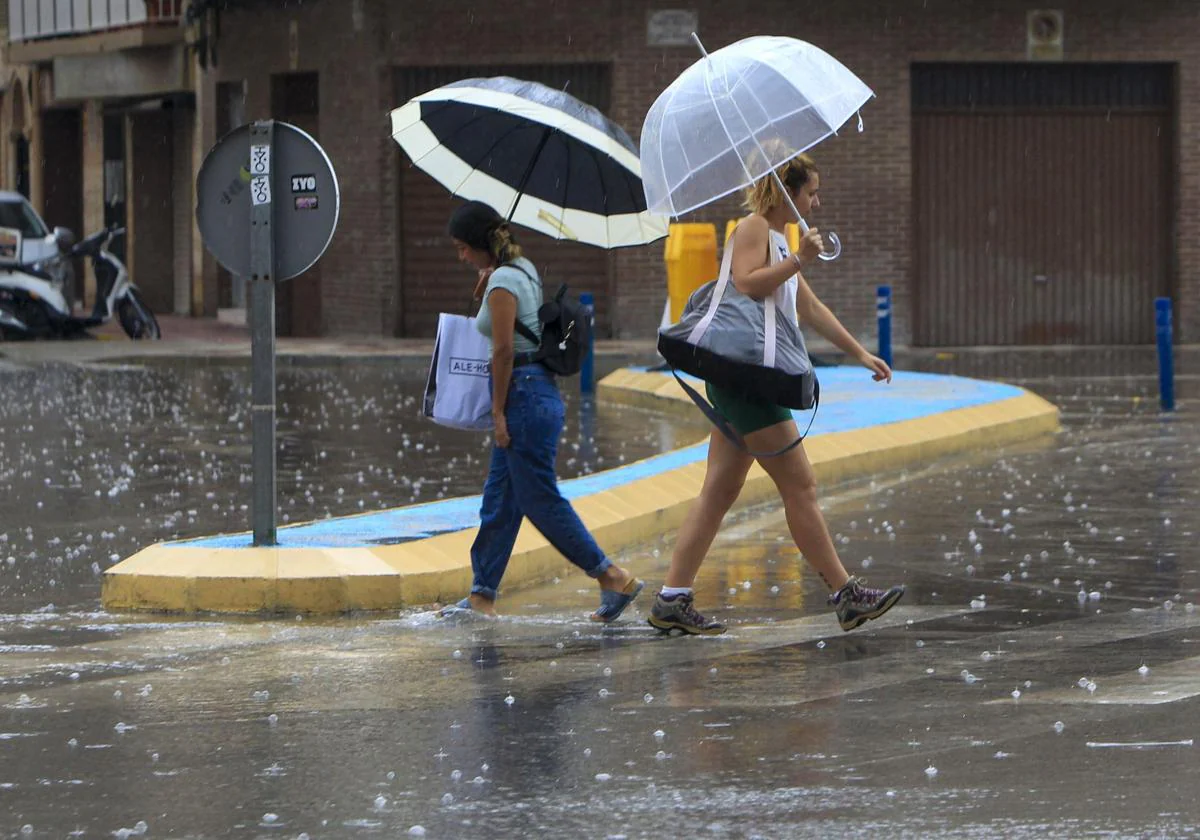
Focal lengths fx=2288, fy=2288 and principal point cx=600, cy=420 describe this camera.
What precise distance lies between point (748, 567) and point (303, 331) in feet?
70.3

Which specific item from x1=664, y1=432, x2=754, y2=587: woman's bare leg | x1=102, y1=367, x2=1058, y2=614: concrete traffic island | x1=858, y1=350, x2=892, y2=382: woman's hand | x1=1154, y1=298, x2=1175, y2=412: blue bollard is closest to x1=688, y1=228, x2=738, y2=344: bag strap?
x1=664, y1=432, x2=754, y2=587: woman's bare leg

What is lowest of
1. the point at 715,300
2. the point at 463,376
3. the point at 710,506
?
the point at 710,506

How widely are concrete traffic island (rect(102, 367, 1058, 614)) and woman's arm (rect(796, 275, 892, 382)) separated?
6.28ft

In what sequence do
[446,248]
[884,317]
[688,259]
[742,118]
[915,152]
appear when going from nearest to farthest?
1. [742,118]
2. [688,259]
3. [884,317]
4. [915,152]
5. [446,248]

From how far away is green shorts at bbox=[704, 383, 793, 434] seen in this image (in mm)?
8008

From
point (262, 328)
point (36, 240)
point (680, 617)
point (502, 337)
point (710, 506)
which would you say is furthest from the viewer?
point (36, 240)

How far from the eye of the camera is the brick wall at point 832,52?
2761 centimetres

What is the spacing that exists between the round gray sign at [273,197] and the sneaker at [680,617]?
2137mm

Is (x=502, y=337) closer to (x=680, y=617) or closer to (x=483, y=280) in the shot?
(x=483, y=280)

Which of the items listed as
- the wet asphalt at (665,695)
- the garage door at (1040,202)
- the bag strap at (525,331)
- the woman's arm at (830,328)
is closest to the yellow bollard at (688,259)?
the wet asphalt at (665,695)

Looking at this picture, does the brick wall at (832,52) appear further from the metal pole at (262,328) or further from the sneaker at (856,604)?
the sneaker at (856,604)

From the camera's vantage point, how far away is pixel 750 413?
8016 mm

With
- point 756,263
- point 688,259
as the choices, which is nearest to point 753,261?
point 756,263

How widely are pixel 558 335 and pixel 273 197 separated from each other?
1.48 metres
